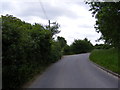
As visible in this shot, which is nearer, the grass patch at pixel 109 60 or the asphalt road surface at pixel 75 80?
the asphalt road surface at pixel 75 80

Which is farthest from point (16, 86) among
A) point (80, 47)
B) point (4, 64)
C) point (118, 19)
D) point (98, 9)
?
point (80, 47)

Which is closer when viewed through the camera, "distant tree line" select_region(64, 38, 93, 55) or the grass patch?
the grass patch

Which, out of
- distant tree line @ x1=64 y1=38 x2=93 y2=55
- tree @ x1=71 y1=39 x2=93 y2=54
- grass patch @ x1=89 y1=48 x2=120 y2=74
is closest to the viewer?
grass patch @ x1=89 y1=48 x2=120 y2=74

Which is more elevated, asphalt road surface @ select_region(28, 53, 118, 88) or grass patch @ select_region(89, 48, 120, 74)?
grass patch @ select_region(89, 48, 120, 74)

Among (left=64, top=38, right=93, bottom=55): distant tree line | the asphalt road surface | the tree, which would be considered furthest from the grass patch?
the tree

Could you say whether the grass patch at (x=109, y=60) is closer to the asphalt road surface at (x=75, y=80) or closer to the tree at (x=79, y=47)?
the asphalt road surface at (x=75, y=80)

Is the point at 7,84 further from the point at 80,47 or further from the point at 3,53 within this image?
the point at 80,47

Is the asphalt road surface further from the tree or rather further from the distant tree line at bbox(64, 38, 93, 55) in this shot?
the tree

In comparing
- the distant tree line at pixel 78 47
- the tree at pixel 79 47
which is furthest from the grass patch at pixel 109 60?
the tree at pixel 79 47

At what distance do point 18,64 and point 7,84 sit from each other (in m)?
1.02

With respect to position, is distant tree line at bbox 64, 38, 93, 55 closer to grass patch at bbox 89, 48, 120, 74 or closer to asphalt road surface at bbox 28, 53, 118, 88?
grass patch at bbox 89, 48, 120, 74

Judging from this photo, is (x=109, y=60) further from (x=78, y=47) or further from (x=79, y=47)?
(x=79, y=47)

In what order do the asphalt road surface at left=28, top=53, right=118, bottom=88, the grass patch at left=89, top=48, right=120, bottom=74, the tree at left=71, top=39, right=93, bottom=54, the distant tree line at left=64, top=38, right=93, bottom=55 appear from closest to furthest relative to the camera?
the asphalt road surface at left=28, top=53, right=118, bottom=88 < the grass patch at left=89, top=48, right=120, bottom=74 < the distant tree line at left=64, top=38, right=93, bottom=55 < the tree at left=71, top=39, right=93, bottom=54

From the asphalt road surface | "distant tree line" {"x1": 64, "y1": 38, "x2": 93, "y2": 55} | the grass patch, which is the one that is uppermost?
"distant tree line" {"x1": 64, "y1": 38, "x2": 93, "y2": 55}
